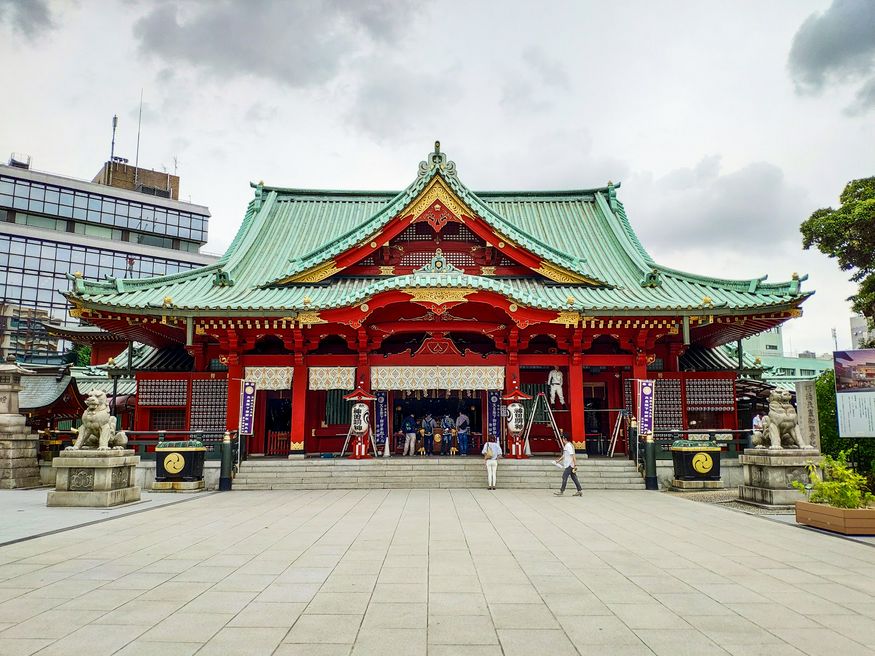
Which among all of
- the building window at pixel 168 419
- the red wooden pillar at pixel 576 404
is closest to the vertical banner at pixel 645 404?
the red wooden pillar at pixel 576 404

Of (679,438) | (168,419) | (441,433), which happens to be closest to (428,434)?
(441,433)

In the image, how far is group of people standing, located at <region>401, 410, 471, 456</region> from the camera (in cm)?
2242

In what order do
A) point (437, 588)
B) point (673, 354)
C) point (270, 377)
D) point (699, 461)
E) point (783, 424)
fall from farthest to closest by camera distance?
point (673, 354) → point (270, 377) → point (699, 461) → point (783, 424) → point (437, 588)

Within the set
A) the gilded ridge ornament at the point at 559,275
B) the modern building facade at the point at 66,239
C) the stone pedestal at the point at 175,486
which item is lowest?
the stone pedestal at the point at 175,486

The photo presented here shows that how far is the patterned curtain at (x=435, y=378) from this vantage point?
66.9 feet

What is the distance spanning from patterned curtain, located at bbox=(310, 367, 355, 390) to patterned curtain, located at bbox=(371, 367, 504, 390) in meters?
0.84

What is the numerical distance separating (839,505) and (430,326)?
42.4 feet

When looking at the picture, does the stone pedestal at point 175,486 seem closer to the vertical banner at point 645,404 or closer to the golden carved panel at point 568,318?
the golden carved panel at point 568,318

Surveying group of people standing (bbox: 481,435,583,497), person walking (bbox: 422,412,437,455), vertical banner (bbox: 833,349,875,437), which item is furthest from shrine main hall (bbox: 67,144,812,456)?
vertical banner (bbox: 833,349,875,437)

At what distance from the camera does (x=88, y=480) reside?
45.5 ft

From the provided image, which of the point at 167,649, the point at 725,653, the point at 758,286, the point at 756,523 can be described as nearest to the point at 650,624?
the point at 725,653

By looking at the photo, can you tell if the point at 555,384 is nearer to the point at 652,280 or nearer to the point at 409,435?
the point at 652,280

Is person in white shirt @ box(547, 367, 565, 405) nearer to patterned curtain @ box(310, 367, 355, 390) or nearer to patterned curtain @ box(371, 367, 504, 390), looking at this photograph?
patterned curtain @ box(371, 367, 504, 390)

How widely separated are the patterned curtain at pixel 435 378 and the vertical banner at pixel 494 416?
1223mm
